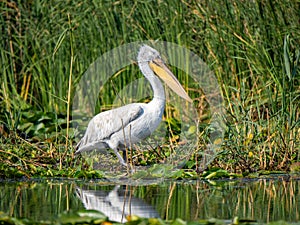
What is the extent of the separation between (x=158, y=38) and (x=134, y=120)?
2.06 metres

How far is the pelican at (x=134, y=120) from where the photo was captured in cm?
655

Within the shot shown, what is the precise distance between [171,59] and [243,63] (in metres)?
0.90

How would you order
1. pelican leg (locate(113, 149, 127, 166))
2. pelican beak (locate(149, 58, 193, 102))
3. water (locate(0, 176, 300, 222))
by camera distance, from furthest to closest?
pelican beak (locate(149, 58, 193, 102)) < pelican leg (locate(113, 149, 127, 166)) < water (locate(0, 176, 300, 222))

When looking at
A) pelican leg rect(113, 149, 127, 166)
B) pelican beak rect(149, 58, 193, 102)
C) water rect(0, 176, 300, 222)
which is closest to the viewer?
water rect(0, 176, 300, 222)

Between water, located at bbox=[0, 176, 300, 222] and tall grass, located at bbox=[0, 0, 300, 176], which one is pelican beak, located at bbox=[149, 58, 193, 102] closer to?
tall grass, located at bbox=[0, 0, 300, 176]

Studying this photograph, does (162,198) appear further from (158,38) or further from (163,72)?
(158,38)

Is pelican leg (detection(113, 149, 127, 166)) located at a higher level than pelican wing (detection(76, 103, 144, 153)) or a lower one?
lower

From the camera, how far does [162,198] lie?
16.1 ft

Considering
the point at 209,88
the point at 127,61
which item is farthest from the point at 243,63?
the point at 127,61

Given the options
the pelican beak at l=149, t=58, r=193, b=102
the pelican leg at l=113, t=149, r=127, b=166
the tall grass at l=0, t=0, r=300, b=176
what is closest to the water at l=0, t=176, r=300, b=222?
the pelican leg at l=113, t=149, r=127, b=166

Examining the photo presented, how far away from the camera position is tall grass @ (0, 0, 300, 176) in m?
7.27

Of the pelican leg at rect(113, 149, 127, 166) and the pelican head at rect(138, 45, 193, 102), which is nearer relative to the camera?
the pelican leg at rect(113, 149, 127, 166)

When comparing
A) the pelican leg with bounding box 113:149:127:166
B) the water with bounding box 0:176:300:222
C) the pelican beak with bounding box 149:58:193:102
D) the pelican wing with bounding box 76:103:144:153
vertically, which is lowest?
the water with bounding box 0:176:300:222

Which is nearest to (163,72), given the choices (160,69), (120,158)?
(160,69)
